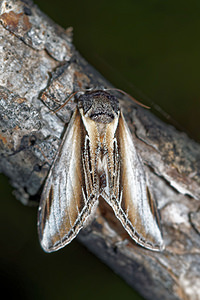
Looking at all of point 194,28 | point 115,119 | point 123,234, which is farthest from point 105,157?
point 194,28

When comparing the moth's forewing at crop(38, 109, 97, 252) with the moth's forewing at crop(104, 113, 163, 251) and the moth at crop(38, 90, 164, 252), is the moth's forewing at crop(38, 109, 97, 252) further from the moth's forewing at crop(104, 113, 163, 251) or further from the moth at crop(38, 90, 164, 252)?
the moth's forewing at crop(104, 113, 163, 251)

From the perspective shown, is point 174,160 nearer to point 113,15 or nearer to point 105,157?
point 105,157

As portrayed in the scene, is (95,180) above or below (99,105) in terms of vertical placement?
below

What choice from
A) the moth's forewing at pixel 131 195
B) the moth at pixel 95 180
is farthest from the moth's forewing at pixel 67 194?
the moth's forewing at pixel 131 195

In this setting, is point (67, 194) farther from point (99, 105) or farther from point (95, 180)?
point (99, 105)

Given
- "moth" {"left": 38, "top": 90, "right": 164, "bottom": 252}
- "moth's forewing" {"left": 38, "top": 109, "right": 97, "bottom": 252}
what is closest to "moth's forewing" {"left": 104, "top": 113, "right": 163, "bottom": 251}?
"moth" {"left": 38, "top": 90, "right": 164, "bottom": 252}

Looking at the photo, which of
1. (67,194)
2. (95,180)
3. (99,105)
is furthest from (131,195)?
(99,105)
